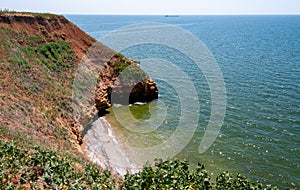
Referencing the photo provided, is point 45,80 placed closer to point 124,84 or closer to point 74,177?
point 124,84

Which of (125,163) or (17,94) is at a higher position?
(17,94)

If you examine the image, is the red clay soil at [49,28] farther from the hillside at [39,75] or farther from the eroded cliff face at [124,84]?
the eroded cliff face at [124,84]

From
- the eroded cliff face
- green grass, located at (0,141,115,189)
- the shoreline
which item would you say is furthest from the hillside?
the eroded cliff face

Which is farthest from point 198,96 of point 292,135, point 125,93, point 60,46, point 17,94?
point 17,94

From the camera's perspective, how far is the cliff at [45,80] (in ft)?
71.1

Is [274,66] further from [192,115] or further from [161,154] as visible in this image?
[161,154]

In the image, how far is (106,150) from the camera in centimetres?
2595

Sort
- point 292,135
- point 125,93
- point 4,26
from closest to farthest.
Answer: point 292,135 → point 4,26 → point 125,93

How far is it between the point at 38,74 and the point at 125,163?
46.6ft

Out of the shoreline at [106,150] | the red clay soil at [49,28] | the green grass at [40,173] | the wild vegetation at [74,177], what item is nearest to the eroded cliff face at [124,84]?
the red clay soil at [49,28]

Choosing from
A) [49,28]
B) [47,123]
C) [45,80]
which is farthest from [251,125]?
[49,28]

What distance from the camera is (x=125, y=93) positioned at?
125 ft

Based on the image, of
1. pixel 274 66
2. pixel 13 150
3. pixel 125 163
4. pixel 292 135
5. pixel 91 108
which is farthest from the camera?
pixel 274 66

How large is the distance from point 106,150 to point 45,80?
1058 cm
